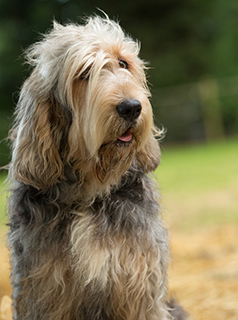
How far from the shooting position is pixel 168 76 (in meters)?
18.5

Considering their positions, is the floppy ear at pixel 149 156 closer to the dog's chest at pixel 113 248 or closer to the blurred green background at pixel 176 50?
the dog's chest at pixel 113 248

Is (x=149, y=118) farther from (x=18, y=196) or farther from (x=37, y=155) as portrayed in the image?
(x=18, y=196)

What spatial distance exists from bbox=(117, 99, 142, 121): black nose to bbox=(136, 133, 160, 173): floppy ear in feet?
1.31

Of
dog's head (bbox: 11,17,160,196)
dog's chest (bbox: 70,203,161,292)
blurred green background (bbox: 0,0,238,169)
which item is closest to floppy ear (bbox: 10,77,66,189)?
dog's head (bbox: 11,17,160,196)

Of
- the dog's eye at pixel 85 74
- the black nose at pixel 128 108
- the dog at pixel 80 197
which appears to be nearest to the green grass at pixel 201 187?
the dog at pixel 80 197

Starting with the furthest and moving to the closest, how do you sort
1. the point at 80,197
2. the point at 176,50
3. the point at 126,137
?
the point at 176,50 < the point at 80,197 < the point at 126,137

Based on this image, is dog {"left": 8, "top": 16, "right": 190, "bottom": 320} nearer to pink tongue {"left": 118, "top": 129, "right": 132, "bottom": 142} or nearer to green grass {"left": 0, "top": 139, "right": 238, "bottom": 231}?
pink tongue {"left": 118, "top": 129, "right": 132, "bottom": 142}

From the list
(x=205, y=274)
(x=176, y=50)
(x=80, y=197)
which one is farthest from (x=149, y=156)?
(x=176, y=50)

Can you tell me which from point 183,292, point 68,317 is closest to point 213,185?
point 183,292

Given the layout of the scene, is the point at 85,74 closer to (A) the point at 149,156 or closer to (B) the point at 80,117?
(B) the point at 80,117

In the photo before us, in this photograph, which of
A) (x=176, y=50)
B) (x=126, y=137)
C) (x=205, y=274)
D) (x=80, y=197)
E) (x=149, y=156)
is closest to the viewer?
(x=126, y=137)

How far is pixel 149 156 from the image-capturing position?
2766 mm

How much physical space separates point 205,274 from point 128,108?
2678mm

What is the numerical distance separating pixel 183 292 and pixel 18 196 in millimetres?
2179
